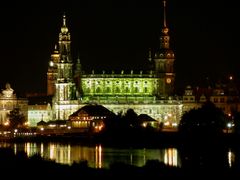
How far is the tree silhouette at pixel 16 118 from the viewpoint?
119 metres


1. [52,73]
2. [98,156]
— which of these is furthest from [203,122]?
[52,73]

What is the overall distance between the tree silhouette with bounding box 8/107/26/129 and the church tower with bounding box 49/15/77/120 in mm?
4476

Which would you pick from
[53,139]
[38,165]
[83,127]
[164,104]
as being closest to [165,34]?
[164,104]

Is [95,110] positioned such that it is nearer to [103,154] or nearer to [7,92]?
[7,92]

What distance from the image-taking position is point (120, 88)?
122 metres

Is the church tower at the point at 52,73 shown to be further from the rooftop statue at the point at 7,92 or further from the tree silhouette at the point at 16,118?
the tree silhouette at the point at 16,118

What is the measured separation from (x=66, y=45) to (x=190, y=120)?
117ft

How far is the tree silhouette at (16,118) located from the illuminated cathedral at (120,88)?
395 cm

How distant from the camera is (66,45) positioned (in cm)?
11869

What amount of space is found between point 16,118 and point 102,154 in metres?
48.5

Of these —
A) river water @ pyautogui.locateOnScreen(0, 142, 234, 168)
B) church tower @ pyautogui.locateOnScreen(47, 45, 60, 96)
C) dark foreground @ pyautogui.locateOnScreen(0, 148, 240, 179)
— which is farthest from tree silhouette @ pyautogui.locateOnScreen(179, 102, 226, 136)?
church tower @ pyautogui.locateOnScreen(47, 45, 60, 96)

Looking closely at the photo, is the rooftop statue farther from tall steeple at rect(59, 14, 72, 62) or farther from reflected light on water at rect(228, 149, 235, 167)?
reflected light on water at rect(228, 149, 235, 167)

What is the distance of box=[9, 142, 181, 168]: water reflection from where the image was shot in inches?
2581

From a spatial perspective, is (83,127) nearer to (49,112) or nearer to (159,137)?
(49,112)
